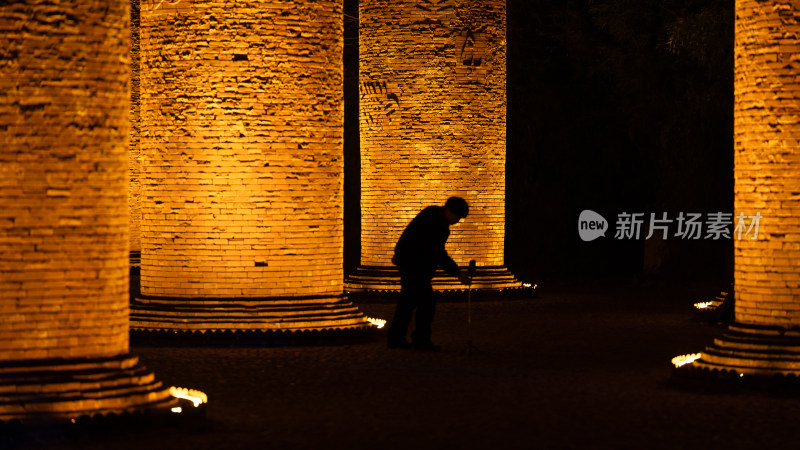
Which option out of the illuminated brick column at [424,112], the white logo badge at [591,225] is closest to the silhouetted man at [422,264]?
the illuminated brick column at [424,112]

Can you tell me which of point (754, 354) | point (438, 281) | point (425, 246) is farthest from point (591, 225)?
point (754, 354)

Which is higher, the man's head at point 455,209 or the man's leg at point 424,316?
the man's head at point 455,209

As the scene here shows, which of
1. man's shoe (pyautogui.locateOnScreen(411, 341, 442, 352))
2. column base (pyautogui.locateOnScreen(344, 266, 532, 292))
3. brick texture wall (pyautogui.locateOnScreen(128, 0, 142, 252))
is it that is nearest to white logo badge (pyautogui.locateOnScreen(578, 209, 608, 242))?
column base (pyautogui.locateOnScreen(344, 266, 532, 292))

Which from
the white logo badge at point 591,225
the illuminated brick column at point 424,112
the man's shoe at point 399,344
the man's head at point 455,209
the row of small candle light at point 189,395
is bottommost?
the man's shoe at point 399,344

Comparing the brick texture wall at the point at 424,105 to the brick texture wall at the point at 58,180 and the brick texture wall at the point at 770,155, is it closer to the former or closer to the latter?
the brick texture wall at the point at 770,155

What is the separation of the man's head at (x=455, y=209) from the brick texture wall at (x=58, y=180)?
567 centimetres

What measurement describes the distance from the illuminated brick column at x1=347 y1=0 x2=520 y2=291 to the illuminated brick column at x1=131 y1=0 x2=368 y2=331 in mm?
6038

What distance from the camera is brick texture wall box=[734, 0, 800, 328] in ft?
40.1

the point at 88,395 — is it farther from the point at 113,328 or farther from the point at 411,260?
the point at 411,260

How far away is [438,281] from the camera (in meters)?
22.5

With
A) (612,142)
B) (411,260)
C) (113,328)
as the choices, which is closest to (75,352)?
(113,328)

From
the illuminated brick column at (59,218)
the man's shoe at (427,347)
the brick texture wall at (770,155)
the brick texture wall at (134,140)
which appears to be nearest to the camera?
the illuminated brick column at (59,218)

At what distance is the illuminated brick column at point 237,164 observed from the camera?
16.0 meters

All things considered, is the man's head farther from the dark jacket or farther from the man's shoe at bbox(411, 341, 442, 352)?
the man's shoe at bbox(411, 341, 442, 352)
